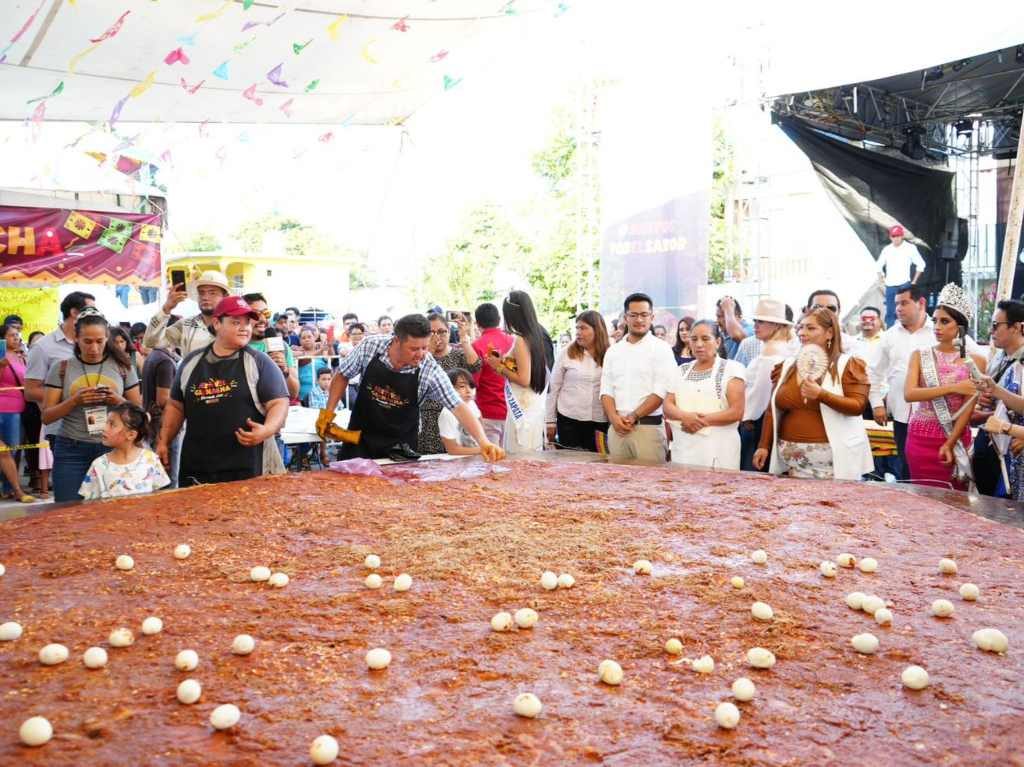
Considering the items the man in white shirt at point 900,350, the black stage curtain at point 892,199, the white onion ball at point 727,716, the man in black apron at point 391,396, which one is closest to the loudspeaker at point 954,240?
the black stage curtain at point 892,199

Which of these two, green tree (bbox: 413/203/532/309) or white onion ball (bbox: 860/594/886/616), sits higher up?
green tree (bbox: 413/203/532/309)

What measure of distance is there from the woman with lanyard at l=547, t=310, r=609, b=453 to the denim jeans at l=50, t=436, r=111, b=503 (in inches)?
126

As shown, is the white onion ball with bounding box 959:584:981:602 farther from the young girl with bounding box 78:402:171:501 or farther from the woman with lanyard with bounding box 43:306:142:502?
the woman with lanyard with bounding box 43:306:142:502

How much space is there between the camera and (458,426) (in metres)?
6.27

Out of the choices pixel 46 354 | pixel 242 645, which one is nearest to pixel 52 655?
pixel 242 645

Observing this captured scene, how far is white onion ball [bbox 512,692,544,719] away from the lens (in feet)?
6.72

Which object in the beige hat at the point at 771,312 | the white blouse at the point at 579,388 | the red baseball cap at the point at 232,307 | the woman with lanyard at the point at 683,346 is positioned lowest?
the white blouse at the point at 579,388

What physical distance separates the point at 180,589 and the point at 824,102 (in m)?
11.0

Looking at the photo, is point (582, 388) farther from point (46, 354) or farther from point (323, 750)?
point (323, 750)

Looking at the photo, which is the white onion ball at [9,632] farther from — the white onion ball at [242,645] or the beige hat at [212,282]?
the beige hat at [212,282]

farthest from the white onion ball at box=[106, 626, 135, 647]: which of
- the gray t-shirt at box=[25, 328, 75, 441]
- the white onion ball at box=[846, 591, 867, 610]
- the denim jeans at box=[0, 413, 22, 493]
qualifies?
the denim jeans at box=[0, 413, 22, 493]

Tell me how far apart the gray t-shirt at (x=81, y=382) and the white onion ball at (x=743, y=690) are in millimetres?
4134

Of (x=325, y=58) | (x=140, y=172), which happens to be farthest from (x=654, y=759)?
(x=140, y=172)

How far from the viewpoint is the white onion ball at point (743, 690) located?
2150 mm
